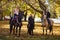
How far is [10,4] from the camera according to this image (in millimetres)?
32469

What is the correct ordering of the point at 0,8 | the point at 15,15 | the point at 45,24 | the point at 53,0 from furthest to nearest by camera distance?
the point at 0,8 → the point at 53,0 → the point at 45,24 → the point at 15,15

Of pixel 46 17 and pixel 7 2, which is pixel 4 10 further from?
pixel 46 17

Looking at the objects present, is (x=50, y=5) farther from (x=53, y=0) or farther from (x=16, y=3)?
(x=16, y=3)

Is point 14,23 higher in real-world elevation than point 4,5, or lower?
lower

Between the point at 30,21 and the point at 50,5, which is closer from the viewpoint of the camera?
the point at 30,21

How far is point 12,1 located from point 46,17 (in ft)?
39.1

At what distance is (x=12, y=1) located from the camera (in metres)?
31.3

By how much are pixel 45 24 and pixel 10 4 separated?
12948mm

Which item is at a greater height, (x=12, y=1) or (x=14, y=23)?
(x=12, y=1)

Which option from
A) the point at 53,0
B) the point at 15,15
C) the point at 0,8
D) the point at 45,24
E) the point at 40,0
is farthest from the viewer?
the point at 0,8

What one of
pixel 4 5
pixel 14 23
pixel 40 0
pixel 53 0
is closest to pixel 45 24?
pixel 14 23

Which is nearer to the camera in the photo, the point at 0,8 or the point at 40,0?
the point at 40,0

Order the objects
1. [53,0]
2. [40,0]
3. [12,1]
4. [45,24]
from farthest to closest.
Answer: [12,1] < [53,0] < [40,0] < [45,24]

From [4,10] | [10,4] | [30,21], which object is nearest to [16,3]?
[10,4]
